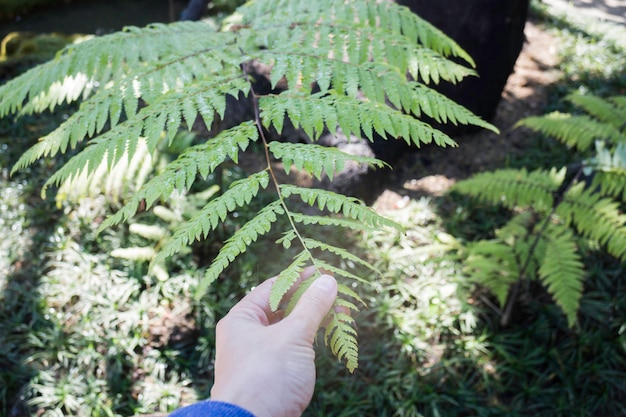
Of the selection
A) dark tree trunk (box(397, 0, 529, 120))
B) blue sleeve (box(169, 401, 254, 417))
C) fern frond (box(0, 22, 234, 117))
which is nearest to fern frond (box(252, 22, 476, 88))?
fern frond (box(0, 22, 234, 117))

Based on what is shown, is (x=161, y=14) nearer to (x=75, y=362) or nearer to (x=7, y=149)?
(x=7, y=149)

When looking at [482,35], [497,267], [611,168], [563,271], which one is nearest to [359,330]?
[497,267]

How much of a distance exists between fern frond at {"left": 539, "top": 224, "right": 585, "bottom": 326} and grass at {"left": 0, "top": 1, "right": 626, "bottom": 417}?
62cm

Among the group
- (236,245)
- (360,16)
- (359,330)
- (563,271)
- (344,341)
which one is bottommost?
(359,330)

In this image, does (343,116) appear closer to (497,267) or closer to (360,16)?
(360,16)

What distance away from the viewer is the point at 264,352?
4.08 feet

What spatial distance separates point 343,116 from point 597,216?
6.43 ft

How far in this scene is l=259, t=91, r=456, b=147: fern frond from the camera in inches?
59.1

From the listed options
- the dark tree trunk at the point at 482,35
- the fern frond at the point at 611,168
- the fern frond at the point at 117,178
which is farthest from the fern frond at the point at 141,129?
the dark tree trunk at the point at 482,35

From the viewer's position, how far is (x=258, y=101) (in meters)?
1.74

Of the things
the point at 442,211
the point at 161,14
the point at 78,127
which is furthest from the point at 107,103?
the point at 161,14

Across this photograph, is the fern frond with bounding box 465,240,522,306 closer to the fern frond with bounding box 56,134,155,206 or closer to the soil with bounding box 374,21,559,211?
the soil with bounding box 374,21,559,211

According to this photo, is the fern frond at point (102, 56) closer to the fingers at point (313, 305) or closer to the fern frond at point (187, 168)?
the fern frond at point (187, 168)

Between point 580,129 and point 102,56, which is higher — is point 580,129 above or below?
below
